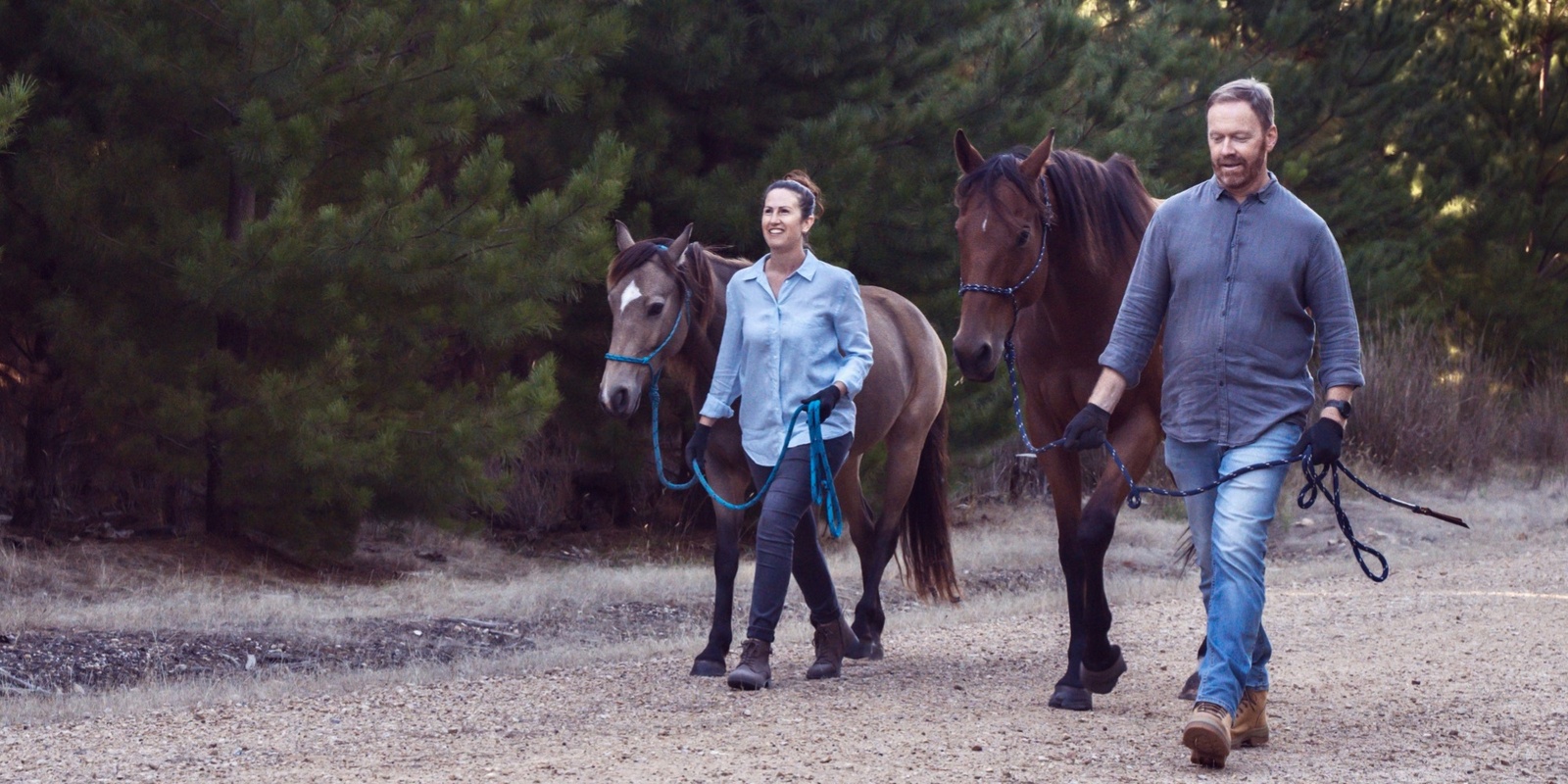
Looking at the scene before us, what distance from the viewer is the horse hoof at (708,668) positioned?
6672 mm

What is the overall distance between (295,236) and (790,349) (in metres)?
4.15

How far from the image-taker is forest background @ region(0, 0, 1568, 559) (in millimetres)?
9516

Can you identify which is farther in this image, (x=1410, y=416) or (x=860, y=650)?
(x=1410, y=416)

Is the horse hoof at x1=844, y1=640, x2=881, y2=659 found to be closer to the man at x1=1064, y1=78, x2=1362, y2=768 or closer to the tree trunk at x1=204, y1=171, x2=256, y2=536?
the man at x1=1064, y1=78, x2=1362, y2=768

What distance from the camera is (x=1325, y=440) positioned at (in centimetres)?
462

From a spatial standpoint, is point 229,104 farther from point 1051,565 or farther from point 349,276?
point 1051,565

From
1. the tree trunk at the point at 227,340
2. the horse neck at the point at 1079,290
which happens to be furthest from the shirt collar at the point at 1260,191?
the tree trunk at the point at 227,340

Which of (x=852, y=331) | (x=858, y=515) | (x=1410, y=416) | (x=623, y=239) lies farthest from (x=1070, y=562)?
(x=1410, y=416)

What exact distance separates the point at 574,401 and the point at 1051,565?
404 cm

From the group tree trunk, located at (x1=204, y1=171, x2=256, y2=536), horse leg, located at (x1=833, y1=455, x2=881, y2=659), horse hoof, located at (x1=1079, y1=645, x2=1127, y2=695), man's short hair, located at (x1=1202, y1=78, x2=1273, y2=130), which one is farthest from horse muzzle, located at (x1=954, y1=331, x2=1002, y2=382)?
tree trunk, located at (x1=204, y1=171, x2=256, y2=536)

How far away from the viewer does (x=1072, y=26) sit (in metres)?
12.3

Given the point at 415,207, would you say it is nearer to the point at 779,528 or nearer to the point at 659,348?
the point at 659,348

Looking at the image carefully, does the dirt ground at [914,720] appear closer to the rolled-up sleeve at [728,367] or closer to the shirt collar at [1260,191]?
the rolled-up sleeve at [728,367]

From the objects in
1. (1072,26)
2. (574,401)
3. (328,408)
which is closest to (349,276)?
(328,408)
